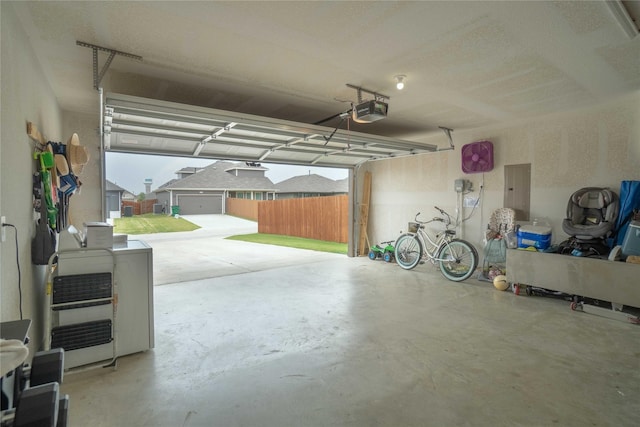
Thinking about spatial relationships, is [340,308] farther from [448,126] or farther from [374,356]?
[448,126]

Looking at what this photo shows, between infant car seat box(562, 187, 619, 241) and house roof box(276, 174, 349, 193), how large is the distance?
21.0 metres

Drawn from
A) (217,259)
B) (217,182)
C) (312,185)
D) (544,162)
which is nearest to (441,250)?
(544,162)

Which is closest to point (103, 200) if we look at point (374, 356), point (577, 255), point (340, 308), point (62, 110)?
point (62, 110)

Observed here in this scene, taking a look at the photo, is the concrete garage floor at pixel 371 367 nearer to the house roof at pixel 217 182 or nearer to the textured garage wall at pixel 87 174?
the textured garage wall at pixel 87 174

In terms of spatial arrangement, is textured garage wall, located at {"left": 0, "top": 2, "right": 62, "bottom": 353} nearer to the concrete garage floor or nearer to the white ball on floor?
the concrete garage floor

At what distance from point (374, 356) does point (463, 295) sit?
231 centimetres

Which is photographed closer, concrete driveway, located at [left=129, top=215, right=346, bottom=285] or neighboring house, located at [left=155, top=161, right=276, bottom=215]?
concrete driveway, located at [left=129, top=215, right=346, bottom=285]

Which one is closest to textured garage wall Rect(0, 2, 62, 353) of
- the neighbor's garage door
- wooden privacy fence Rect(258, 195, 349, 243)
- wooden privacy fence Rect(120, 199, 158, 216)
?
wooden privacy fence Rect(258, 195, 349, 243)

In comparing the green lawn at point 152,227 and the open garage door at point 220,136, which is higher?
the open garage door at point 220,136

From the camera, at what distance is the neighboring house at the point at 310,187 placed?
85.8 feet

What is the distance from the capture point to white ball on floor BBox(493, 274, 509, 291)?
4602 millimetres

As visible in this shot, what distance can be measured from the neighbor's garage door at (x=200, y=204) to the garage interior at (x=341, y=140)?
21027 millimetres

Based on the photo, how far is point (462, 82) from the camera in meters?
3.40

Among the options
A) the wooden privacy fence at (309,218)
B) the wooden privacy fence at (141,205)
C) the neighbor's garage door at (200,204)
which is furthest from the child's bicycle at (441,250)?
the wooden privacy fence at (141,205)
